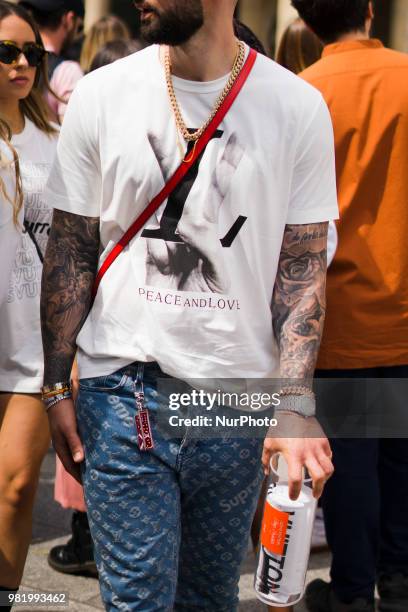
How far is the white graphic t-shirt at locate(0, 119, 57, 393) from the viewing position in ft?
11.7

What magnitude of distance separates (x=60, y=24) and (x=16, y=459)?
10.6ft

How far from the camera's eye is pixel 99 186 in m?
2.60

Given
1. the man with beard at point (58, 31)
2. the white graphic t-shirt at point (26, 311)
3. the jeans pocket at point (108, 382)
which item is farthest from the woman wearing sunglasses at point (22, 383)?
the man with beard at point (58, 31)

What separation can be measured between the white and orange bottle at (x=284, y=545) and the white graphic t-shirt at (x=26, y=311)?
50.7 inches

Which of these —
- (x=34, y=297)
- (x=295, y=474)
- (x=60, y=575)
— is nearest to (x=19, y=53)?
(x=34, y=297)

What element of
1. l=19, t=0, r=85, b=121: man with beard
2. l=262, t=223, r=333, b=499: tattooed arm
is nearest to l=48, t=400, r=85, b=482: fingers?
l=262, t=223, r=333, b=499: tattooed arm

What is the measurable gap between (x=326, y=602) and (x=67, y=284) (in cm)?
206

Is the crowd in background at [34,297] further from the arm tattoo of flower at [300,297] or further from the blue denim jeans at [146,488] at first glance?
the arm tattoo of flower at [300,297]

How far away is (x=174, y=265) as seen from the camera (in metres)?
2.53

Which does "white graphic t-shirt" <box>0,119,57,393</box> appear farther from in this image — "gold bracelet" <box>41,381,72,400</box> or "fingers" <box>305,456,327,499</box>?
"fingers" <box>305,456,327,499</box>

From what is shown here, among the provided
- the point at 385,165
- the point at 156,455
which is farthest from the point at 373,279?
the point at 156,455

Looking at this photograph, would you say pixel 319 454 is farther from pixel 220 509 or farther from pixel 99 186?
pixel 99 186

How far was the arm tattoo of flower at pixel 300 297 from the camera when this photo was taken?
260cm

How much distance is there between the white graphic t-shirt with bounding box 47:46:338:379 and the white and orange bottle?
31 cm
